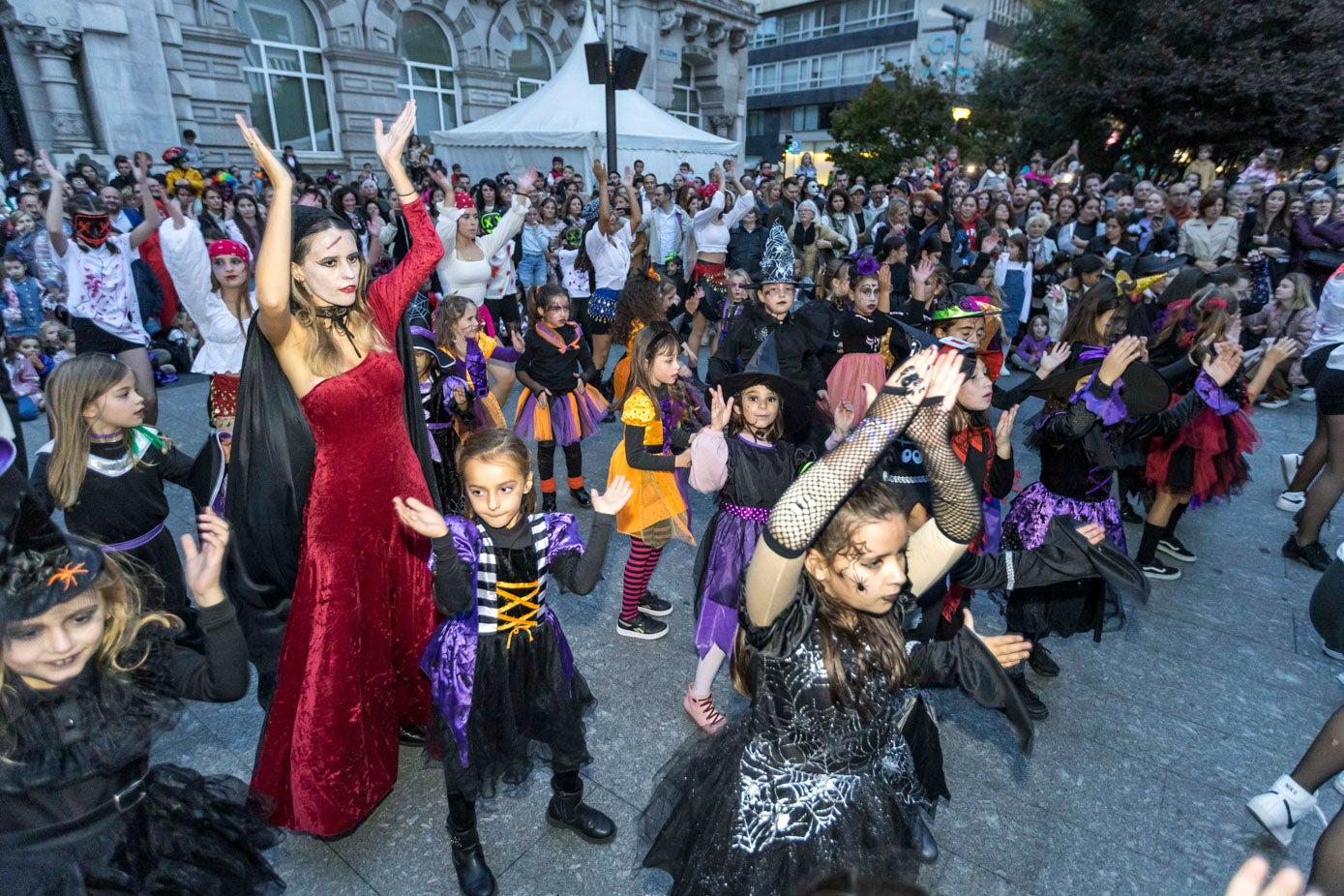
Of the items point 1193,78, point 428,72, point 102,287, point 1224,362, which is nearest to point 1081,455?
point 1224,362

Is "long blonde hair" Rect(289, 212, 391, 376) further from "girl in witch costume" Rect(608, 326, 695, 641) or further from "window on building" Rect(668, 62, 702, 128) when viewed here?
"window on building" Rect(668, 62, 702, 128)

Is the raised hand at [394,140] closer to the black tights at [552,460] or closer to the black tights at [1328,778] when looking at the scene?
the black tights at [552,460]

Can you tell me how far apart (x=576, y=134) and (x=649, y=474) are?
12660 millimetres

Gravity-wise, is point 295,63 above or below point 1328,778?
above

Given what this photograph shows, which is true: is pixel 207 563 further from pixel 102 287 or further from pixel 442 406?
pixel 102 287

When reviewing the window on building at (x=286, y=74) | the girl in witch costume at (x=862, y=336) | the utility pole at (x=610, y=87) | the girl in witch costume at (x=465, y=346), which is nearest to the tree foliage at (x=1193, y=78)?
the utility pole at (x=610, y=87)

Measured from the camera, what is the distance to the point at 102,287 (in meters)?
6.21

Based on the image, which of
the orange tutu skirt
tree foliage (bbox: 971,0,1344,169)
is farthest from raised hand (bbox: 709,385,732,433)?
tree foliage (bbox: 971,0,1344,169)

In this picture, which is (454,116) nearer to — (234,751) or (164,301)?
(164,301)

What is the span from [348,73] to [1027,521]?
775 inches

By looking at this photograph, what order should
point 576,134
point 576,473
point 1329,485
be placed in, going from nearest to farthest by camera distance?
point 1329,485, point 576,473, point 576,134

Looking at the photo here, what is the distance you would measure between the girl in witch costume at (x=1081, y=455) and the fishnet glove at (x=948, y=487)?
57.4 inches

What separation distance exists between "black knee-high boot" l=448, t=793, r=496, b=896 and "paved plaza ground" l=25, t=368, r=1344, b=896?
0.09 meters

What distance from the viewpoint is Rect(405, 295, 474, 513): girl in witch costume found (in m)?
4.57
